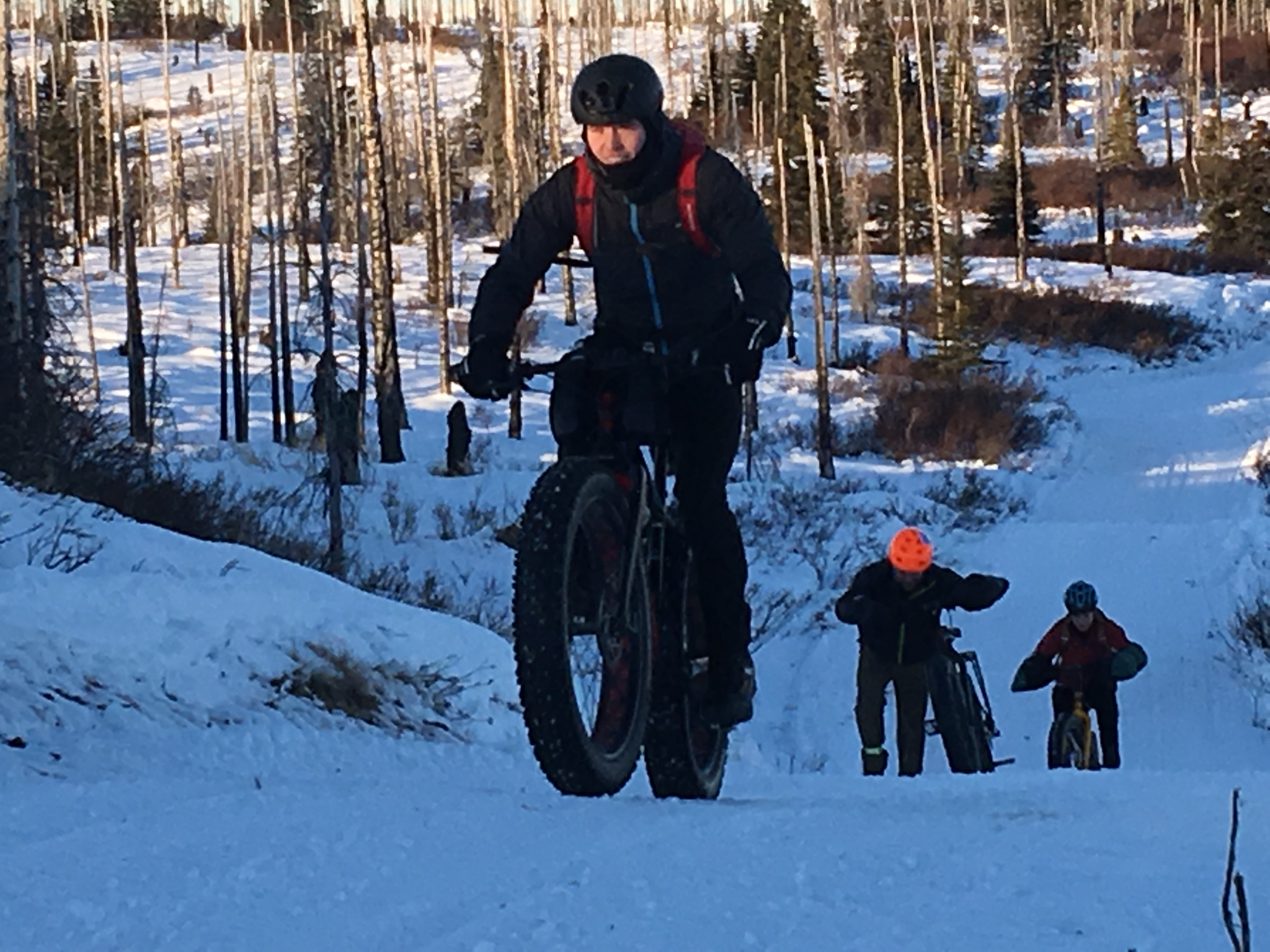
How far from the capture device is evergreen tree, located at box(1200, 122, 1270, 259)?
52.7 metres

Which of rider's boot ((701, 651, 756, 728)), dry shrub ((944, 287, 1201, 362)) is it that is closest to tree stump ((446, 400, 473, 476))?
dry shrub ((944, 287, 1201, 362))

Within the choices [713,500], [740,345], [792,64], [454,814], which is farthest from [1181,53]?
[454,814]

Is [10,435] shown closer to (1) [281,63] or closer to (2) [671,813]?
(2) [671,813]

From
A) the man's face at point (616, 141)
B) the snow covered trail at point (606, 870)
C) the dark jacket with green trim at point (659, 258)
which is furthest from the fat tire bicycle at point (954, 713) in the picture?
the man's face at point (616, 141)

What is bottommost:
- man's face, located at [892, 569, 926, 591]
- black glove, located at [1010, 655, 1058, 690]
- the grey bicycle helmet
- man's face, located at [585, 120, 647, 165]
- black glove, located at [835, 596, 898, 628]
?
black glove, located at [1010, 655, 1058, 690]

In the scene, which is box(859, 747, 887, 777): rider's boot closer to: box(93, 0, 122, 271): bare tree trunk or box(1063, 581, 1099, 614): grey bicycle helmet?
box(1063, 581, 1099, 614): grey bicycle helmet

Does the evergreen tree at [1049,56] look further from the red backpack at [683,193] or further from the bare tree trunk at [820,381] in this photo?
the red backpack at [683,193]

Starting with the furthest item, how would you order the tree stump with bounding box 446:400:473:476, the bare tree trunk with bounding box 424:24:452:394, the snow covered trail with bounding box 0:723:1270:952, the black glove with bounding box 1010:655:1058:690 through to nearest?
the bare tree trunk with bounding box 424:24:452:394, the tree stump with bounding box 446:400:473:476, the black glove with bounding box 1010:655:1058:690, the snow covered trail with bounding box 0:723:1270:952

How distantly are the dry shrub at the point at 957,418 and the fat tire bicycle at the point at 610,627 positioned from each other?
25.4 meters

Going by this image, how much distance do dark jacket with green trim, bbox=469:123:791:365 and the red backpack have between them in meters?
0.01

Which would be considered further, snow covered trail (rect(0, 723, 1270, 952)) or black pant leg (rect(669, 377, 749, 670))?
black pant leg (rect(669, 377, 749, 670))

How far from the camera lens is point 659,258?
4.04 meters

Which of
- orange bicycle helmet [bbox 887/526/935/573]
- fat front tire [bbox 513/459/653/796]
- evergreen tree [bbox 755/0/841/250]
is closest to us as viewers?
fat front tire [bbox 513/459/653/796]

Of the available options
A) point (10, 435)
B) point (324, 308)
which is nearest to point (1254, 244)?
point (324, 308)
